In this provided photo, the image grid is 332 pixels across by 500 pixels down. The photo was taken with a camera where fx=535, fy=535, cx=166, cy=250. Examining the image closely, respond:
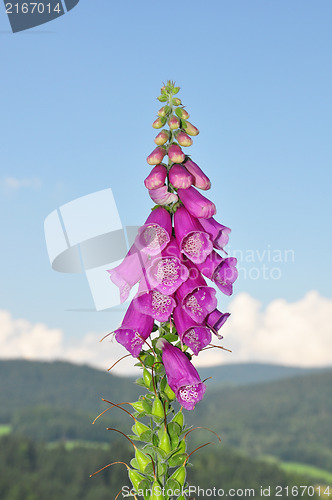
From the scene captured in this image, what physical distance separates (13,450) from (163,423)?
266ft

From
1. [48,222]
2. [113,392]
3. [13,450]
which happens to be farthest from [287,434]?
[48,222]

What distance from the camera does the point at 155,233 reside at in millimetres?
4246

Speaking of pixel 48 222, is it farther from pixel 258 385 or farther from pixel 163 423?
pixel 258 385

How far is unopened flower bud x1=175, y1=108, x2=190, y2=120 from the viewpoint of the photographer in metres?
4.32

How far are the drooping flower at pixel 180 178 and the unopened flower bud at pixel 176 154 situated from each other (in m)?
0.08

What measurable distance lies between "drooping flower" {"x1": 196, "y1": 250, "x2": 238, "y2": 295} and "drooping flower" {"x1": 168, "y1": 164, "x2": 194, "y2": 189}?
62 centimetres

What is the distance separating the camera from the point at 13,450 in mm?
77062

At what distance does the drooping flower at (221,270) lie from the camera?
4.29 meters

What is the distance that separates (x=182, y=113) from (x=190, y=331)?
69.0 inches

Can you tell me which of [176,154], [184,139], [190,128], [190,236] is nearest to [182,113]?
[190,128]

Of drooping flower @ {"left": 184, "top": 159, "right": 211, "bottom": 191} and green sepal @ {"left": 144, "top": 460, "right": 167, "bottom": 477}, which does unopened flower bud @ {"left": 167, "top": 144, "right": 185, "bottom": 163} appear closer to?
drooping flower @ {"left": 184, "top": 159, "right": 211, "bottom": 191}

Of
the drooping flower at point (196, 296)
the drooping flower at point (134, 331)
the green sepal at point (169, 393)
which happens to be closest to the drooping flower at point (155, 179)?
the drooping flower at point (196, 296)

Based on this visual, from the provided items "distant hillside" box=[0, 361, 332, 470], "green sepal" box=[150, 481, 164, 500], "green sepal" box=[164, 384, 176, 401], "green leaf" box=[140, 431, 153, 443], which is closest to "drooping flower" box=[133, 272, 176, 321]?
"green sepal" box=[164, 384, 176, 401]

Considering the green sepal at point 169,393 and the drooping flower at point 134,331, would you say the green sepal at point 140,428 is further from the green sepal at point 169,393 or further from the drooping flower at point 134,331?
the drooping flower at point 134,331
